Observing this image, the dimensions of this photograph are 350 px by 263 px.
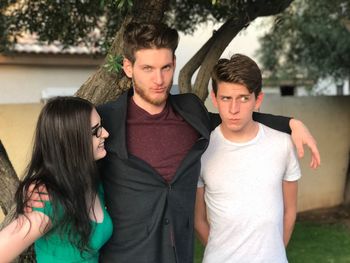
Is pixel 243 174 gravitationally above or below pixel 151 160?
below

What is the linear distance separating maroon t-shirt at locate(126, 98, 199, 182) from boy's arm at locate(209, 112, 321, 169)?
0.96 feet

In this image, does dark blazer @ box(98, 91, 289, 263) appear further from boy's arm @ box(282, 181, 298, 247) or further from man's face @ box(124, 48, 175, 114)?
boy's arm @ box(282, 181, 298, 247)

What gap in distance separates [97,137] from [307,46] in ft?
42.9

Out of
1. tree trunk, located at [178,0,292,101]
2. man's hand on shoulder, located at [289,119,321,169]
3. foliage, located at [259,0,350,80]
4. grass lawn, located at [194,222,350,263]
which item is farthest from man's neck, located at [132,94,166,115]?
foliage, located at [259,0,350,80]

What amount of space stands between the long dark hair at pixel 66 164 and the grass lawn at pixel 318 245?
160 inches

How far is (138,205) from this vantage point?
2234 millimetres

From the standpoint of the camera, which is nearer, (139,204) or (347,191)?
(139,204)

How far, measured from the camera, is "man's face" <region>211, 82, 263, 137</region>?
2.44 metres

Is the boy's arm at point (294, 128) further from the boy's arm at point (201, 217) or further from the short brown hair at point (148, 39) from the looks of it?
the short brown hair at point (148, 39)

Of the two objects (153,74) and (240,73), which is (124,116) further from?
(240,73)

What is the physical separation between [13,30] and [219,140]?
5.11 meters

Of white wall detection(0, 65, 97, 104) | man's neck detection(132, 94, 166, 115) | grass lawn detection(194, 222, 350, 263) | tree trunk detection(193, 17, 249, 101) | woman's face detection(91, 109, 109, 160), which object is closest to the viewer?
woman's face detection(91, 109, 109, 160)

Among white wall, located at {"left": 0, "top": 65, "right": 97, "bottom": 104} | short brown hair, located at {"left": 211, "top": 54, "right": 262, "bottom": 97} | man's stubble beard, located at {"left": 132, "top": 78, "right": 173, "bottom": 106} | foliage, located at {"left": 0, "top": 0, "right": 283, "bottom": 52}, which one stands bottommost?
white wall, located at {"left": 0, "top": 65, "right": 97, "bottom": 104}

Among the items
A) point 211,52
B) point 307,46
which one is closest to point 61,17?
point 211,52
